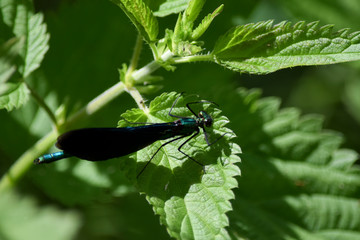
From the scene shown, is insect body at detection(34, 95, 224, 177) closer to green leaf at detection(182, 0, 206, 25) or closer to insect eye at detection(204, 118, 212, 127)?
insect eye at detection(204, 118, 212, 127)

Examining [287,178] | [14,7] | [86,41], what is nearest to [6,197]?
[86,41]

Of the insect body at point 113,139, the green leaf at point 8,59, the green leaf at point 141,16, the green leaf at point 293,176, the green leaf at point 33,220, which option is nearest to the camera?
the green leaf at point 8,59

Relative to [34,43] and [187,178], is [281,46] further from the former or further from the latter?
[34,43]

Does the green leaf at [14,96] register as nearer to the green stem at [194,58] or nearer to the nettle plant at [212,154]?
the nettle plant at [212,154]

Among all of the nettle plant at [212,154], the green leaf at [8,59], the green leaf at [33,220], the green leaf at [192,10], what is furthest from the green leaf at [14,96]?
the green leaf at [33,220]

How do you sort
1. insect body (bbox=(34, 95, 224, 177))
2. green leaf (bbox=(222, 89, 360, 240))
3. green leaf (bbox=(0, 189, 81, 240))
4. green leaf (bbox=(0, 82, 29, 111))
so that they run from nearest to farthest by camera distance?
insect body (bbox=(34, 95, 224, 177)) → green leaf (bbox=(0, 82, 29, 111)) → green leaf (bbox=(222, 89, 360, 240)) → green leaf (bbox=(0, 189, 81, 240))

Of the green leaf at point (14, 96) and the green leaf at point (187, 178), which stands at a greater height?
the green leaf at point (14, 96)

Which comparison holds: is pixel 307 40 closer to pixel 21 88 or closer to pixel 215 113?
pixel 215 113

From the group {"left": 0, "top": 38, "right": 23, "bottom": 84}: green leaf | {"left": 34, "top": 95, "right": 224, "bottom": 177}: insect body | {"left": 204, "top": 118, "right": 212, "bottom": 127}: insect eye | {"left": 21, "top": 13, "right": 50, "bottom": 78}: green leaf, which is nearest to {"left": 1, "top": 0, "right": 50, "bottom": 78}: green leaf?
{"left": 21, "top": 13, "right": 50, "bottom": 78}: green leaf
